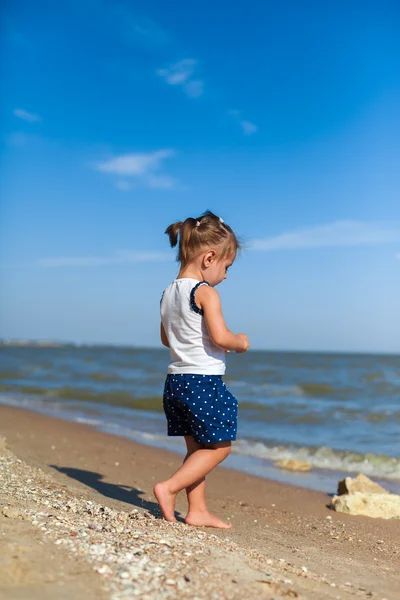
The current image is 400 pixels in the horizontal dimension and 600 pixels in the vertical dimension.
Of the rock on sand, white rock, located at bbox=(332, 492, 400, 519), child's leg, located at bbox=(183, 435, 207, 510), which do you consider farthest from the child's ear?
the rock on sand

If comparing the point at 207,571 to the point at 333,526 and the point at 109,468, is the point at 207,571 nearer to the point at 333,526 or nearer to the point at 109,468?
the point at 333,526

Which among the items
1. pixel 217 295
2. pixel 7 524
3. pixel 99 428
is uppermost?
pixel 217 295

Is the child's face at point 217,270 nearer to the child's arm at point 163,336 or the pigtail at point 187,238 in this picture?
the pigtail at point 187,238

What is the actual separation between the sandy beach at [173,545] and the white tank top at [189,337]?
0.85 metres

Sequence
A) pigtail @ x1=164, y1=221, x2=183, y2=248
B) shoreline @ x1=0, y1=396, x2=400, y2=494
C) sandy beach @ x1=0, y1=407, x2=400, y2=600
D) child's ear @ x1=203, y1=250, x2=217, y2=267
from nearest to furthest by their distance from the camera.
Answer: sandy beach @ x1=0, y1=407, x2=400, y2=600, child's ear @ x1=203, y1=250, x2=217, y2=267, pigtail @ x1=164, y1=221, x2=183, y2=248, shoreline @ x1=0, y1=396, x2=400, y2=494

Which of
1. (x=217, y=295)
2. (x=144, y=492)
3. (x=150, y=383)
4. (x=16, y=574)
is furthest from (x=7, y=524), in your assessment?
(x=150, y=383)

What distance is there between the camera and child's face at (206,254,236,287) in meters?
3.65

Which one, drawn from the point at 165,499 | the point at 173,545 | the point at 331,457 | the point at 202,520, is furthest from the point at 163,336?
the point at 331,457

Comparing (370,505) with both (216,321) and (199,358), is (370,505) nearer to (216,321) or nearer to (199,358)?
(199,358)

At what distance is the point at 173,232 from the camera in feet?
12.3

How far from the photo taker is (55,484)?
429cm

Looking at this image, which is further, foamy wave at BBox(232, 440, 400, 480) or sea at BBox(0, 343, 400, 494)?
sea at BBox(0, 343, 400, 494)

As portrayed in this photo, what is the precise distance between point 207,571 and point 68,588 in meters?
0.53

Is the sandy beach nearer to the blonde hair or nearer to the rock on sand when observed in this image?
the rock on sand
